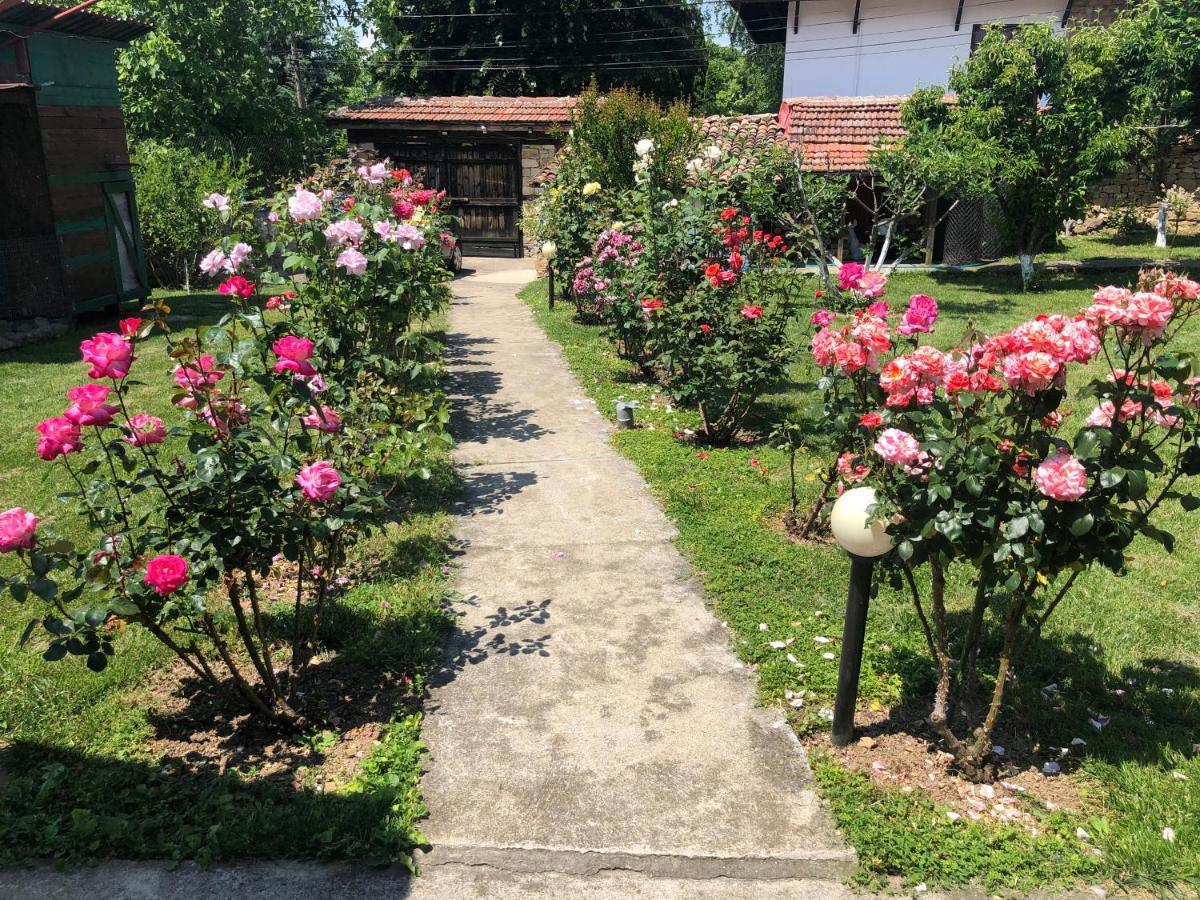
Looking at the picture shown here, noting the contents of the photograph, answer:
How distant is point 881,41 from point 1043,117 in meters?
7.79

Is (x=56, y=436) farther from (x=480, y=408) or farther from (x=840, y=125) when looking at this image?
(x=840, y=125)

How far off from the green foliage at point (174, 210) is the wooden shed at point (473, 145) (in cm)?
477

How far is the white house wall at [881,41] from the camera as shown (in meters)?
19.2

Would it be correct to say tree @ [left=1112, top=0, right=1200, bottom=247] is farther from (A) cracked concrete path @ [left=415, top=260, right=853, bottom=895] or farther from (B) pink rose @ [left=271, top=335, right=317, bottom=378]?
(B) pink rose @ [left=271, top=335, right=317, bottom=378]

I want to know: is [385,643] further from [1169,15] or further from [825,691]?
[1169,15]

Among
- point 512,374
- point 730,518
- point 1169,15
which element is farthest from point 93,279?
point 1169,15

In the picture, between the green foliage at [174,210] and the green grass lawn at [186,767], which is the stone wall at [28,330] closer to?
the green foliage at [174,210]

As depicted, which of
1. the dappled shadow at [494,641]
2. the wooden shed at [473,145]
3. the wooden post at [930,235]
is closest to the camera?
the dappled shadow at [494,641]

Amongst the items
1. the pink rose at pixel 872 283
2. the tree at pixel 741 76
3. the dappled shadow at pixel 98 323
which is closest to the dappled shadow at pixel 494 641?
the pink rose at pixel 872 283

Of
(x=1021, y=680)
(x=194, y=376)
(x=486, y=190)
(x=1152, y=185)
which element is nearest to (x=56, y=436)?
(x=194, y=376)

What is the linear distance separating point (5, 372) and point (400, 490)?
18.9 feet

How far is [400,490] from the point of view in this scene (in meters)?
6.00

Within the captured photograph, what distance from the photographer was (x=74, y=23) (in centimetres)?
1086

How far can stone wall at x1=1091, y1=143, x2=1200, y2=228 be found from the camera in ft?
59.6
